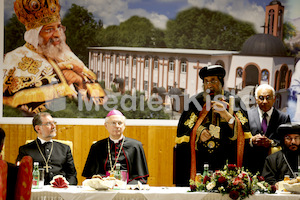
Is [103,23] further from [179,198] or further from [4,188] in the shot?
[4,188]

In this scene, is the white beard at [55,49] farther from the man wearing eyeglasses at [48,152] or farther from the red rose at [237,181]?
the red rose at [237,181]

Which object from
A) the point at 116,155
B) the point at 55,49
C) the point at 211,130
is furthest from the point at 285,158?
the point at 55,49

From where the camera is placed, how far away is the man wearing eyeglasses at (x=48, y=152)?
15.4 feet

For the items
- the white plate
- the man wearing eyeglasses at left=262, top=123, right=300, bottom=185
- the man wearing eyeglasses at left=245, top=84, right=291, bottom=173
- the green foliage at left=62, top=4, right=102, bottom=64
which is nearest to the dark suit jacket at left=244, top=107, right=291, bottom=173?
the man wearing eyeglasses at left=245, top=84, right=291, bottom=173

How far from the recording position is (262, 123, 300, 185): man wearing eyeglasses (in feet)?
14.9

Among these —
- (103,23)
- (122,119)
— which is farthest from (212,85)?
(103,23)

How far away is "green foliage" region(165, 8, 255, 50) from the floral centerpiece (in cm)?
264

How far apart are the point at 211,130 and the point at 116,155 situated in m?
1.07

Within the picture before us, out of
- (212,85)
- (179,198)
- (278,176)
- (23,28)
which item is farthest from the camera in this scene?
(23,28)

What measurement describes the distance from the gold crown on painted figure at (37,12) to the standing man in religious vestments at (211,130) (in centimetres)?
227

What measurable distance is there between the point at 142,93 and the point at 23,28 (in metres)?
1.80

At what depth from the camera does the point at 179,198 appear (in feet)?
12.7

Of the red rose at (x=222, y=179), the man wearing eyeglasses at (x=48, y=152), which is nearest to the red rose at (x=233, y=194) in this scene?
the red rose at (x=222, y=179)

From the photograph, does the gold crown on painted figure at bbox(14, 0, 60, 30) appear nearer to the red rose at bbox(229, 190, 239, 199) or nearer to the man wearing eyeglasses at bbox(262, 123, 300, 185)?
the man wearing eyeglasses at bbox(262, 123, 300, 185)
